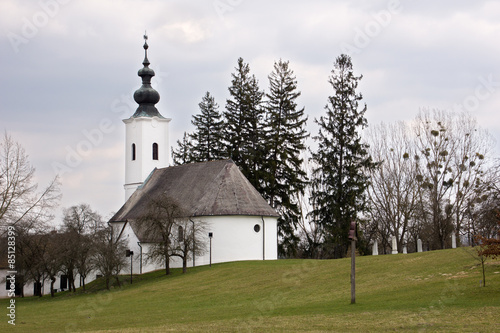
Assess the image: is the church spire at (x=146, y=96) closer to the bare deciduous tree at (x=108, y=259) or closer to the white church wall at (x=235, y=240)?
the white church wall at (x=235, y=240)

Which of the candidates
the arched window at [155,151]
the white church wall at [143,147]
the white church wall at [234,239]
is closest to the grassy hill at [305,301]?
the white church wall at [234,239]

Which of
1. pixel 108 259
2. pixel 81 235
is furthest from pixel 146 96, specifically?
pixel 108 259

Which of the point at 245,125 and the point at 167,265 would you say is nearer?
the point at 167,265

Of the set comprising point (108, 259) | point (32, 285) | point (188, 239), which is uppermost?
point (188, 239)

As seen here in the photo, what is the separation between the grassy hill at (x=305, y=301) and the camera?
1703 cm

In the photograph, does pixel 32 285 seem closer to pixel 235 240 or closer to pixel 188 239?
pixel 188 239

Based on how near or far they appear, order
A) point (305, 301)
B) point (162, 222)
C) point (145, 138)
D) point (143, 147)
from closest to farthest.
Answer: point (305, 301) → point (162, 222) → point (143, 147) → point (145, 138)

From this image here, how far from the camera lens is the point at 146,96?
5525cm

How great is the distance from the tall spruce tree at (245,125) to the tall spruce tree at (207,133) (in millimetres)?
2578

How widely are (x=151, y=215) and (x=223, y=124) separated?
72.3 ft

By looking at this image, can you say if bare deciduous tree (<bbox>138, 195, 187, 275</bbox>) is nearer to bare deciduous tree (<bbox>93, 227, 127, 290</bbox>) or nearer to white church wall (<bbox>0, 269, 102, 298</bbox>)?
bare deciduous tree (<bbox>93, 227, 127, 290</bbox>)

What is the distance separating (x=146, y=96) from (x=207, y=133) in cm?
1163

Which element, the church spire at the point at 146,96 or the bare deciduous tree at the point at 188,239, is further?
the church spire at the point at 146,96

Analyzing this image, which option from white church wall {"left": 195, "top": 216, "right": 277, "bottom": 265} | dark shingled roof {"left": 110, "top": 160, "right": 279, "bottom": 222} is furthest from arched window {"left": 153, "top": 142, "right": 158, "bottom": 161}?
white church wall {"left": 195, "top": 216, "right": 277, "bottom": 265}
